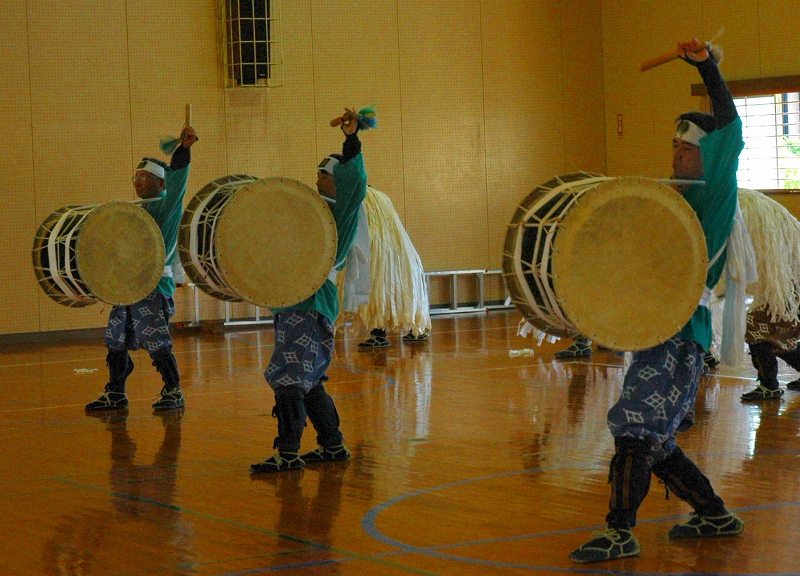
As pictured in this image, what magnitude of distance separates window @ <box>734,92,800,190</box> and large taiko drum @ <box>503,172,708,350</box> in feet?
31.8


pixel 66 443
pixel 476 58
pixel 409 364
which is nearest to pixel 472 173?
pixel 476 58

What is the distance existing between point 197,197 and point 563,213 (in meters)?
2.25

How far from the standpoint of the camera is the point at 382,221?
32.0 feet

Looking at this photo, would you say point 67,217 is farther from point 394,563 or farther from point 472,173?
point 472,173

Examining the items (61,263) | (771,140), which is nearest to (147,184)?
(61,263)

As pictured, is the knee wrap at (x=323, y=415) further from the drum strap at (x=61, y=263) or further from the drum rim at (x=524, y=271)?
the drum strap at (x=61, y=263)

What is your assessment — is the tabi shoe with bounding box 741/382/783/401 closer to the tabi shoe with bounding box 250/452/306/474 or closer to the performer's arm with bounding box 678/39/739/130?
the tabi shoe with bounding box 250/452/306/474

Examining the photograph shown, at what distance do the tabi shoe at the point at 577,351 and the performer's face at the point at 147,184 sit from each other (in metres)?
3.54

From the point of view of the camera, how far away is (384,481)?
15.4 feet

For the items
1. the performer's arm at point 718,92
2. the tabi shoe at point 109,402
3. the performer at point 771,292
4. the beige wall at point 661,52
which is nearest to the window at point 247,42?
the beige wall at point 661,52

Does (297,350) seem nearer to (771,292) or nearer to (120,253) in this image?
(120,253)

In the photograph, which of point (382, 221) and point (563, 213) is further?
point (382, 221)

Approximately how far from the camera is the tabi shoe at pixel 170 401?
673cm

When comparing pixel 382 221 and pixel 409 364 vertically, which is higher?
pixel 382 221
